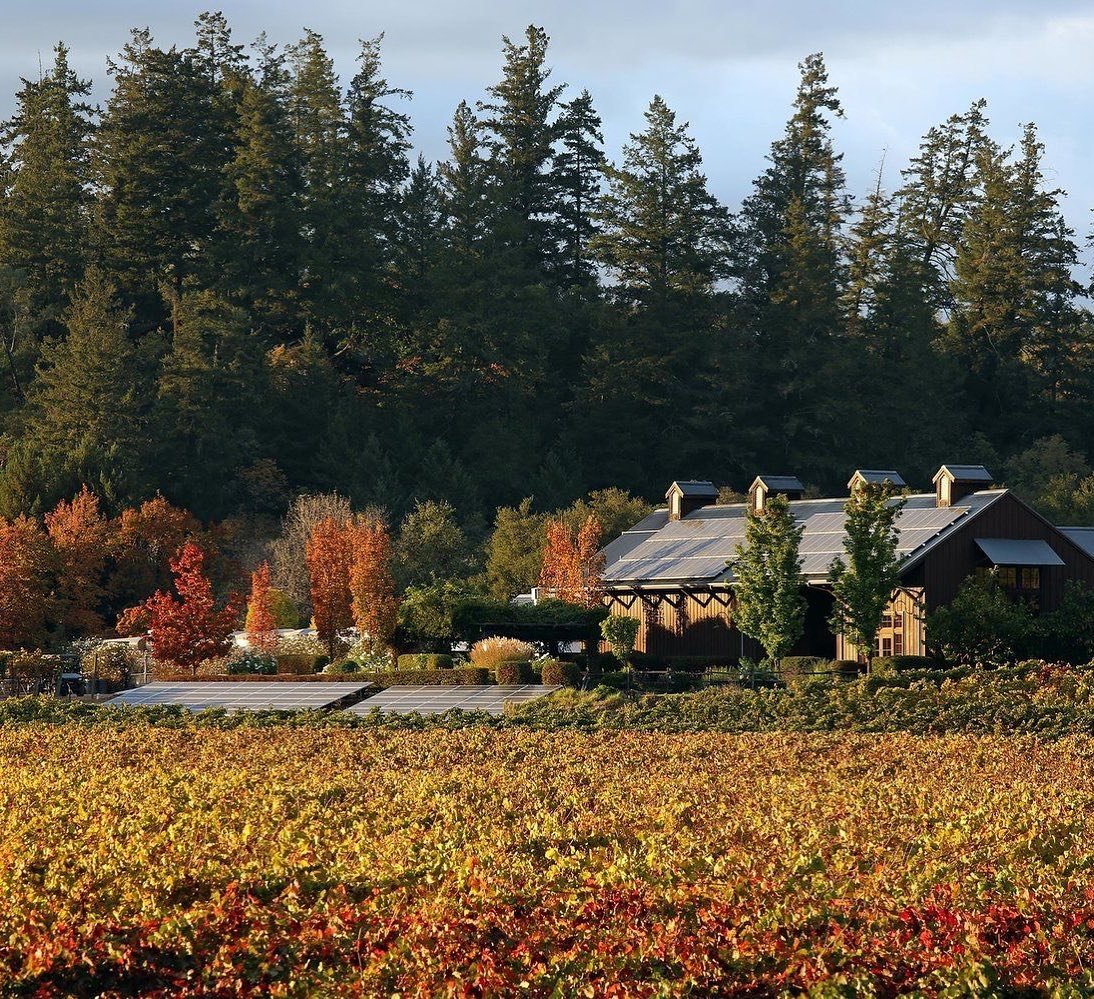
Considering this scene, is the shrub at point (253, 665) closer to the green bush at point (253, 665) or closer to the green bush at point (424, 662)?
the green bush at point (253, 665)

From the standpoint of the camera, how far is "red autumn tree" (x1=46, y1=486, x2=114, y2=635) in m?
62.5

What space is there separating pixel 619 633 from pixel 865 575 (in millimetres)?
7359

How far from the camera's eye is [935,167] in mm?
99938

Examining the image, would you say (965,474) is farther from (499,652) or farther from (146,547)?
(146,547)

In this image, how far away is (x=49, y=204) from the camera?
85.1 meters

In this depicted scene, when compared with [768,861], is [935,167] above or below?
above

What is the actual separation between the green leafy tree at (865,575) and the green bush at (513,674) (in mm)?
8540

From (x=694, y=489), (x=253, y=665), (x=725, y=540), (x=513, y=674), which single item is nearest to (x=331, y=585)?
(x=253, y=665)

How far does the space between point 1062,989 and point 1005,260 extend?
82.7m

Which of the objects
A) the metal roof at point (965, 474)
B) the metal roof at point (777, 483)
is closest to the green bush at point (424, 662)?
the metal roof at point (777, 483)

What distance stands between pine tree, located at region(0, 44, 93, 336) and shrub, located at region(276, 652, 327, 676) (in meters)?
39.8

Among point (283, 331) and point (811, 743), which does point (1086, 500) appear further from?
point (811, 743)

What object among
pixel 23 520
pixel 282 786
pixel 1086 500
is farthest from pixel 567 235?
pixel 282 786

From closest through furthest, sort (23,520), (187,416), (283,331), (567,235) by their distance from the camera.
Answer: (23,520), (187,416), (283,331), (567,235)
